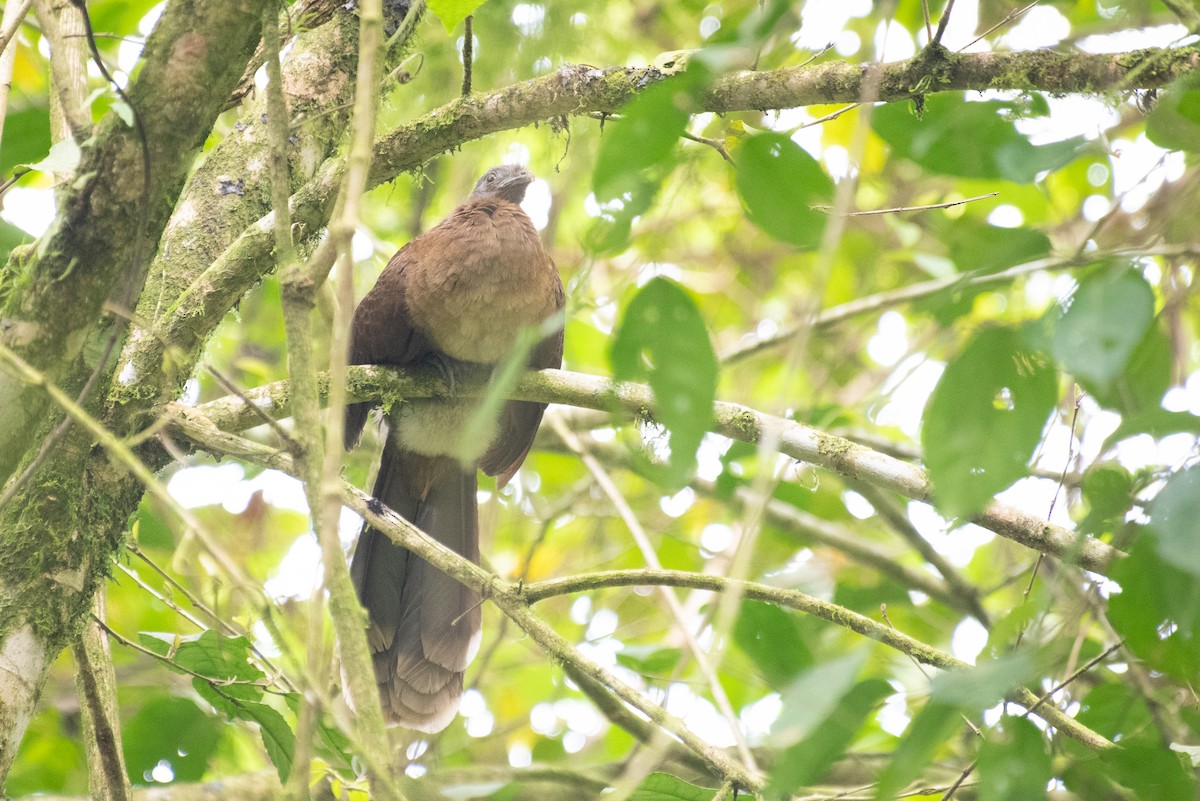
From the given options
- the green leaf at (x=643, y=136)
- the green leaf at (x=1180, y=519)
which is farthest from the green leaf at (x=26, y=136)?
the green leaf at (x=1180, y=519)

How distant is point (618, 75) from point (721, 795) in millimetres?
1586

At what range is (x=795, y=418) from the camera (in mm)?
2906

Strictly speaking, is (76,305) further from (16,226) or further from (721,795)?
(721,795)

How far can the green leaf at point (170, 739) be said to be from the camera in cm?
284

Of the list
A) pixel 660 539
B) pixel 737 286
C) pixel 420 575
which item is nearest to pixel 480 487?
pixel 660 539

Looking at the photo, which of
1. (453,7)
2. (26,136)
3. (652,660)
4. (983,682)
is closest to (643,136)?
(983,682)

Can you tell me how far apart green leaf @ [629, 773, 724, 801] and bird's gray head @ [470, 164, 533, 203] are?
265cm

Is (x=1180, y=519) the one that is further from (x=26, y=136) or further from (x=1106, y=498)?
(x=26, y=136)

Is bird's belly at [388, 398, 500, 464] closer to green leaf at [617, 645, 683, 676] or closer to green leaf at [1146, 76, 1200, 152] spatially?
green leaf at [617, 645, 683, 676]

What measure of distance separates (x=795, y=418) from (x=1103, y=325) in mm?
1875

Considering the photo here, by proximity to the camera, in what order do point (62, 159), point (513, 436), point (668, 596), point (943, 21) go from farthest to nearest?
1. point (513, 436)
2. point (668, 596)
3. point (943, 21)
4. point (62, 159)

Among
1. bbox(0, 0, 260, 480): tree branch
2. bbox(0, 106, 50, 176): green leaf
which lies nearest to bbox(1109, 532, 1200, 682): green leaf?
bbox(0, 0, 260, 480): tree branch

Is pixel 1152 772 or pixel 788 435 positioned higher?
pixel 788 435

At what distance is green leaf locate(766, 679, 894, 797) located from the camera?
103 cm
